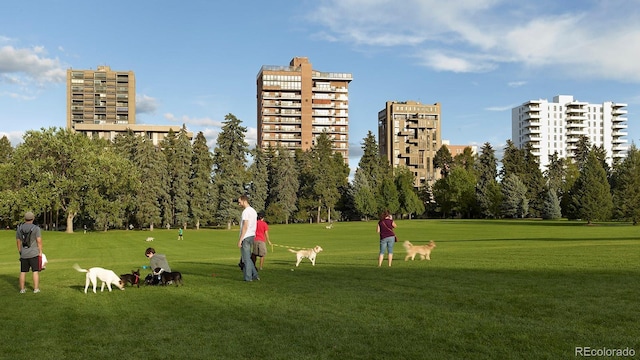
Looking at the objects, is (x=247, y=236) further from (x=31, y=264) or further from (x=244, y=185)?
(x=244, y=185)

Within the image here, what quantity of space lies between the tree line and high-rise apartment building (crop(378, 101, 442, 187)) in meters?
46.5

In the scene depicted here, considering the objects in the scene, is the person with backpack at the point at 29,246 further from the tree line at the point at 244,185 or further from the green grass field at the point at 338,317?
the tree line at the point at 244,185

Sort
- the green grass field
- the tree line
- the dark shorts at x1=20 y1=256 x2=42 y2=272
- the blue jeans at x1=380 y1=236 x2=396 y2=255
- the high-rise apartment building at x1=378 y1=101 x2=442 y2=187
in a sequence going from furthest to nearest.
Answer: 1. the high-rise apartment building at x1=378 y1=101 x2=442 y2=187
2. the tree line
3. the blue jeans at x1=380 y1=236 x2=396 y2=255
4. the dark shorts at x1=20 y1=256 x2=42 y2=272
5. the green grass field

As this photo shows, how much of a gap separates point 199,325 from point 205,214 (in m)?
87.0

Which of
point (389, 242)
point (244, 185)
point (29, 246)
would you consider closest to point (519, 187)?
point (244, 185)

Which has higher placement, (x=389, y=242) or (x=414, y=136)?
(x=414, y=136)

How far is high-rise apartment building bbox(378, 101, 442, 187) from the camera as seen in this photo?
188 metres

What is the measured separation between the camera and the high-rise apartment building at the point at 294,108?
177 metres

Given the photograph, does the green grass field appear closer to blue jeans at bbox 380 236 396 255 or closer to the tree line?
blue jeans at bbox 380 236 396 255

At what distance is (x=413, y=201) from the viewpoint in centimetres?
12512

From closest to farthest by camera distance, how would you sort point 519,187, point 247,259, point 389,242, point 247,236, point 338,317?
point 338,317 < point 247,259 < point 247,236 < point 389,242 < point 519,187

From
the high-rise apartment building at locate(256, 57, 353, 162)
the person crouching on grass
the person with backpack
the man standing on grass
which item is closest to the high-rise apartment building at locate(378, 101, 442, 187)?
the high-rise apartment building at locate(256, 57, 353, 162)

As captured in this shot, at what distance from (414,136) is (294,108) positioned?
141ft

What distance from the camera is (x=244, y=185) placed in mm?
108125
